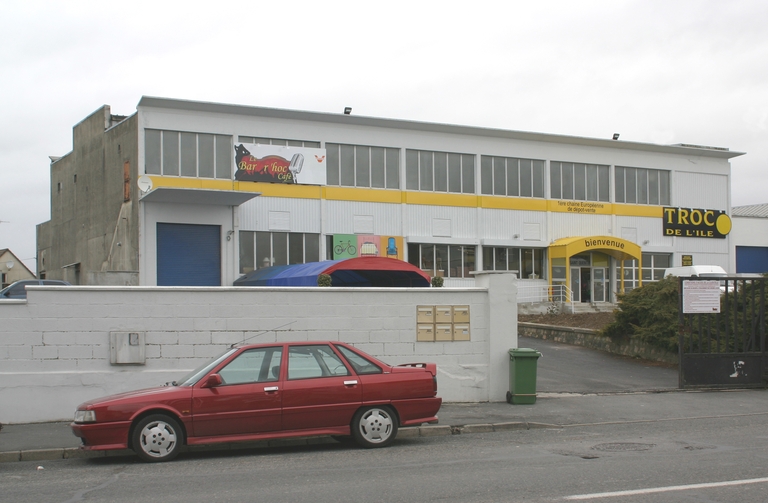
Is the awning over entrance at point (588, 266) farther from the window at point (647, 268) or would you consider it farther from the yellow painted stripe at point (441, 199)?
the yellow painted stripe at point (441, 199)

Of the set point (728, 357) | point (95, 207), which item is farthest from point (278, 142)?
point (728, 357)

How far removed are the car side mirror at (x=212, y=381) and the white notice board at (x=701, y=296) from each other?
11150 mm

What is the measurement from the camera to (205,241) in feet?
112

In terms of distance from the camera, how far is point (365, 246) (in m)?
37.2

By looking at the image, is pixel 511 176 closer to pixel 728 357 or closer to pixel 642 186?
pixel 642 186

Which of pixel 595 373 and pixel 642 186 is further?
pixel 642 186

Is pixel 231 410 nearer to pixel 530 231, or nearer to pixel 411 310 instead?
pixel 411 310

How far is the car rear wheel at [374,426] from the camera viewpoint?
33.2 ft

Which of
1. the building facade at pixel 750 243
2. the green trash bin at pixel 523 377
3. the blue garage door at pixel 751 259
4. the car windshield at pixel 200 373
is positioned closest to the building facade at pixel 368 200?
the building facade at pixel 750 243

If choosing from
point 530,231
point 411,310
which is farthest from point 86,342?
point 530,231

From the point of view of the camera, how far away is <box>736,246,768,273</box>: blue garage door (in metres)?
48.9

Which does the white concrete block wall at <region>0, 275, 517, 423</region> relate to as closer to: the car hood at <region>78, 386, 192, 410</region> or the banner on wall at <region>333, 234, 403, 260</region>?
the car hood at <region>78, 386, 192, 410</region>

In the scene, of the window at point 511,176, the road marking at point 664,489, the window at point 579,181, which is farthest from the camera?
the window at point 579,181

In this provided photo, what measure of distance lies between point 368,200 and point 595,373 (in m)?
20.5
